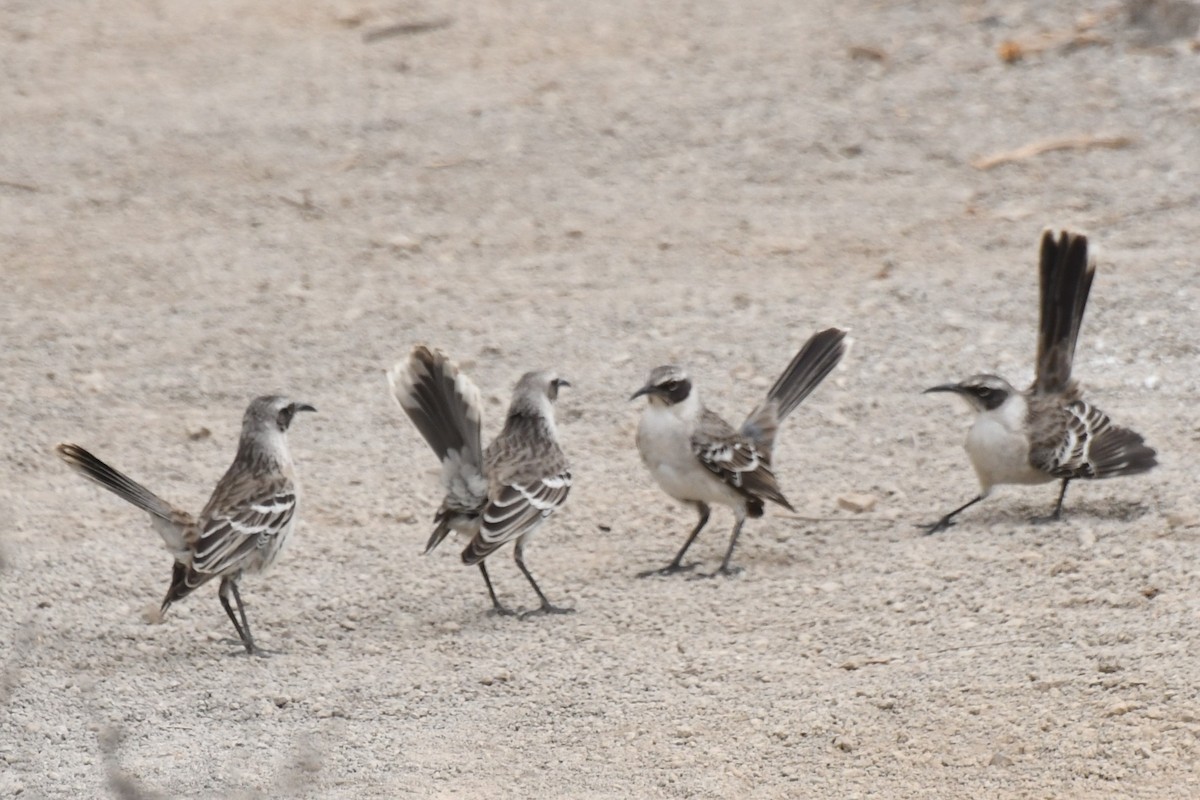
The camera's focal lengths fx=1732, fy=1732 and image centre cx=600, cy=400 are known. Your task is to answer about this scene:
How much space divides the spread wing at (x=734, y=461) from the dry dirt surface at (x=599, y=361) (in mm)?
347

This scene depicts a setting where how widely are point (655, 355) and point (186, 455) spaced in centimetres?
293

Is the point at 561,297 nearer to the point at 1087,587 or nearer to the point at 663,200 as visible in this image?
the point at 663,200

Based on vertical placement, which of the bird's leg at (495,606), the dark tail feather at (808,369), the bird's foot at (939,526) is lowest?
the bird's leg at (495,606)

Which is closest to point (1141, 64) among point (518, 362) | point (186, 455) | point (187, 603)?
point (518, 362)

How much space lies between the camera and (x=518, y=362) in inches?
425

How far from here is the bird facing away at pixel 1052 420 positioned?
328 inches

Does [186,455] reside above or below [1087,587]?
below

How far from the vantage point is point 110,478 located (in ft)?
24.2

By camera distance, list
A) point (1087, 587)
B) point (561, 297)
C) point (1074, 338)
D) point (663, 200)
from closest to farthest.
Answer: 1. point (1087, 587)
2. point (1074, 338)
3. point (561, 297)
4. point (663, 200)

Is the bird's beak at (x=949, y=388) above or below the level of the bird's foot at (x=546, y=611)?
above

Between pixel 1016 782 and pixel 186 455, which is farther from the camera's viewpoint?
pixel 186 455

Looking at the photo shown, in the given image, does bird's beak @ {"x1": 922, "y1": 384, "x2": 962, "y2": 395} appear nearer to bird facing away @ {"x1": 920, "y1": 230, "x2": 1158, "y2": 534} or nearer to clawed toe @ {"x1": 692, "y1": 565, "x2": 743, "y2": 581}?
bird facing away @ {"x1": 920, "y1": 230, "x2": 1158, "y2": 534}

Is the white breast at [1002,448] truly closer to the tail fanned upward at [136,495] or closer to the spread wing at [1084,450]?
the spread wing at [1084,450]

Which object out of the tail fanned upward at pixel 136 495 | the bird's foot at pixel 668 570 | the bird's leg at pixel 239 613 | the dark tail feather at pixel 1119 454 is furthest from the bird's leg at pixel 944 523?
the tail fanned upward at pixel 136 495
